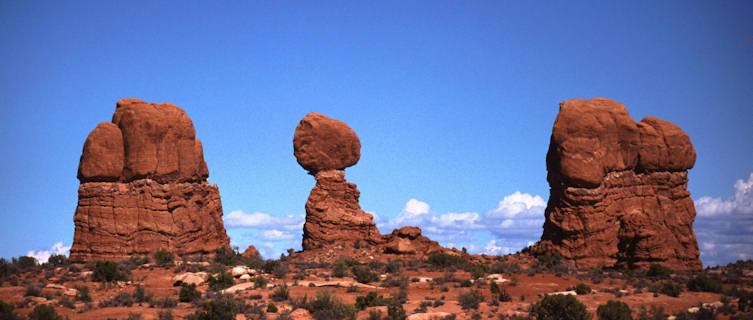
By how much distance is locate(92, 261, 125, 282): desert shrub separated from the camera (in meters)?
38.1

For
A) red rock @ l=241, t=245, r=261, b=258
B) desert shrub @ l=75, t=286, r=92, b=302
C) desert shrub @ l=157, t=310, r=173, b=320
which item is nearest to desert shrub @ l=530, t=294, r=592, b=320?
desert shrub @ l=157, t=310, r=173, b=320

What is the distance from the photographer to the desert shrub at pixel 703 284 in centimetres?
3706

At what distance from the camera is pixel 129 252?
4456 centimetres

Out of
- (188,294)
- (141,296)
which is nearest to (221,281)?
(188,294)

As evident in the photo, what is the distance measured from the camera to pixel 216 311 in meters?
29.9

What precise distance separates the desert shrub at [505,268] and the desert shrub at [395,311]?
13.4 meters

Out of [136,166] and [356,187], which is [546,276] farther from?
[136,166]

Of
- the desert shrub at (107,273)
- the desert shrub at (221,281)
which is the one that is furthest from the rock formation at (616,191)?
the desert shrub at (107,273)

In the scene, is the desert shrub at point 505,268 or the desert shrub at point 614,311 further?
the desert shrub at point 505,268

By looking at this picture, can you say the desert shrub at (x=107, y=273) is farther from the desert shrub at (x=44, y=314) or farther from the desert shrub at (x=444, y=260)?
the desert shrub at (x=444, y=260)

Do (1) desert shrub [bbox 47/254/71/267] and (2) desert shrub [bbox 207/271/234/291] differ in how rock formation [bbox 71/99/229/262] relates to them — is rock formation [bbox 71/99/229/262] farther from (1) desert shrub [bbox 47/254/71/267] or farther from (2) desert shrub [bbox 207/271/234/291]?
(2) desert shrub [bbox 207/271/234/291]

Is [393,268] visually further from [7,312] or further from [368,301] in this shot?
[7,312]

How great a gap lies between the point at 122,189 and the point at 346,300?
18604 millimetres

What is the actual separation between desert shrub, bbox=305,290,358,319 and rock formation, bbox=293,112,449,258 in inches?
671
